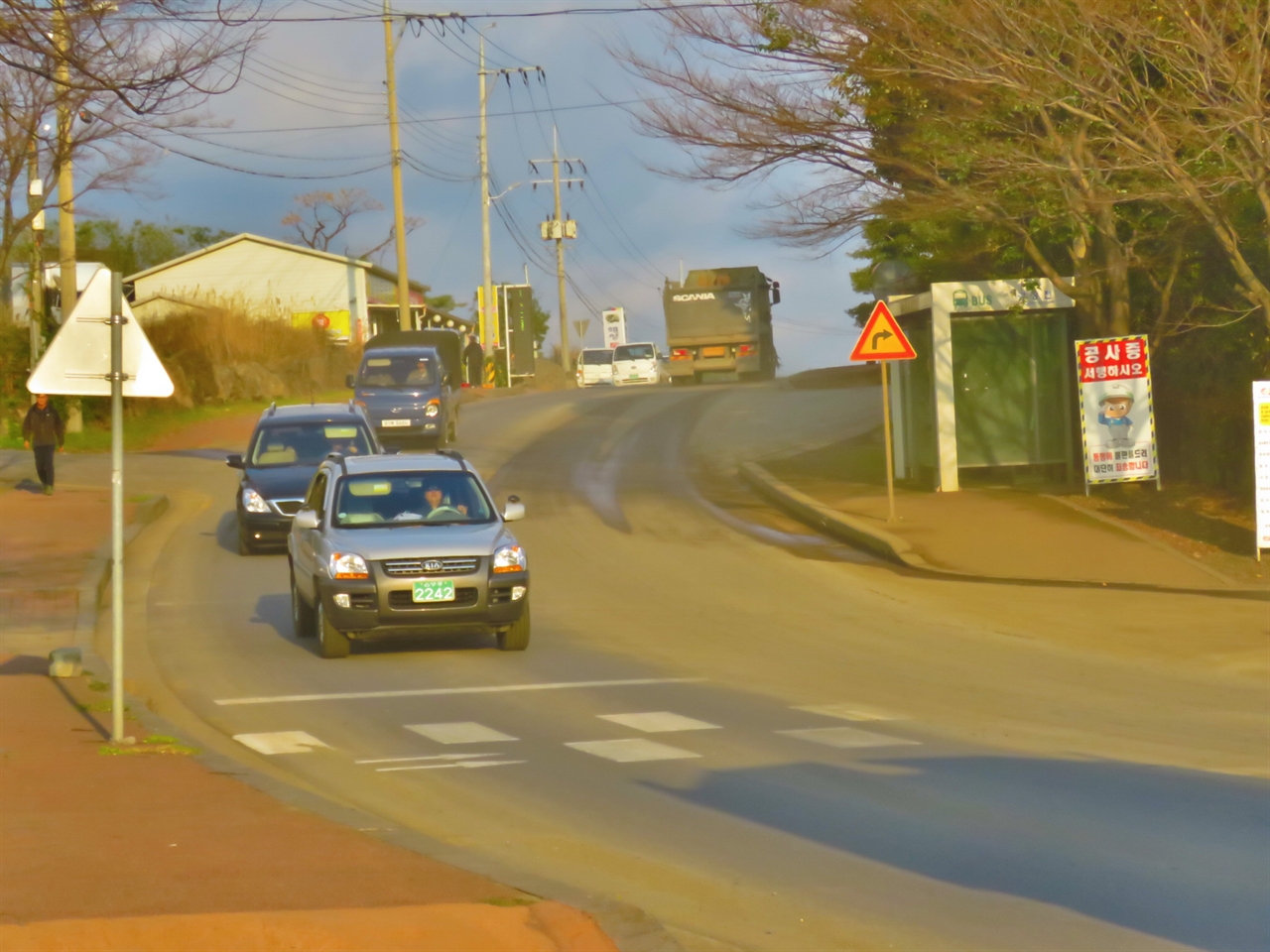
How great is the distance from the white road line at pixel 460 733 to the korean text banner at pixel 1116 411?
457 inches

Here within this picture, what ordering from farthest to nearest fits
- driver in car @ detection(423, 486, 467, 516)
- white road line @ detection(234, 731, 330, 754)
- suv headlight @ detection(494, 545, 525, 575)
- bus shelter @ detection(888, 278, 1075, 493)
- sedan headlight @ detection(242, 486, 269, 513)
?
bus shelter @ detection(888, 278, 1075, 493) → sedan headlight @ detection(242, 486, 269, 513) → driver in car @ detection(423, 486, 467, 516) → suv headlight @ detection(494, 545, 525, 575) → white road line @ detection(234, 731, 330, 754)

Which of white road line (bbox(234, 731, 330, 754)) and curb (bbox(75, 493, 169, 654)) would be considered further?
curb (bbox(75, 493, 169, 654))

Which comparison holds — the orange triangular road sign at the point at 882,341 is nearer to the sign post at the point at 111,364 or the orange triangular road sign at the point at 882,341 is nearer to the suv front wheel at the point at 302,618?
the suv front wheel at the point at 302,618

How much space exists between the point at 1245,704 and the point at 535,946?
7101 millimetres

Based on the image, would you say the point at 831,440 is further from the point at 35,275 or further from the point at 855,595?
the point at 35,275

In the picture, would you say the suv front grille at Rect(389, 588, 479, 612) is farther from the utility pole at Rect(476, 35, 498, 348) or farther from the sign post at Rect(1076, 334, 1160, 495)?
the utility pole at Rect(476, 35, 498, 348)

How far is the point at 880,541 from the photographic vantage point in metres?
18.9

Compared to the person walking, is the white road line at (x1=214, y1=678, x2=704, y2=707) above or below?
below

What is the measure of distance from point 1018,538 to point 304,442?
10004 millimetres

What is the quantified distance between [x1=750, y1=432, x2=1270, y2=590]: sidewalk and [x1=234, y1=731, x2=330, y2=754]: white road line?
9.03 m

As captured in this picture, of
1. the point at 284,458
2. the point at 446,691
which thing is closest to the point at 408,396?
the point at 284,458

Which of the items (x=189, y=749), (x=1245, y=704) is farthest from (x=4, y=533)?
(x=1245, y=704)

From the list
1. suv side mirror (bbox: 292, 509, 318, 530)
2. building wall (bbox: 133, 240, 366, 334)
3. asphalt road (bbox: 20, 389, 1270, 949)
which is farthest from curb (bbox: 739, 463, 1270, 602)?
building wall (bbox: 133, 240, 366, 334)

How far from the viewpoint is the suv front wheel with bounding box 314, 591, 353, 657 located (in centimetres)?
1327
